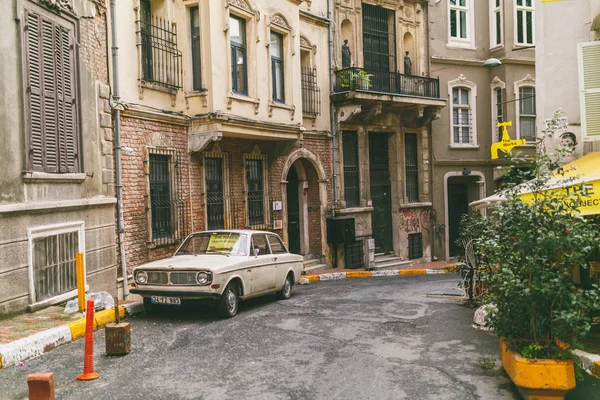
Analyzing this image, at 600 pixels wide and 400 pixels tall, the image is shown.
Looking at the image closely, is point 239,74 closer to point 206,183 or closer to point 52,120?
point 206,183

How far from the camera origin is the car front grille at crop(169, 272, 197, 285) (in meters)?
9.95

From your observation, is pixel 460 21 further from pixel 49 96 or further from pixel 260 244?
pixel 49 96

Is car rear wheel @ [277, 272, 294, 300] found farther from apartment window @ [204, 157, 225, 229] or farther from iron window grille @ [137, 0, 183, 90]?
iron window grille @ [137, 0, 183, 90]

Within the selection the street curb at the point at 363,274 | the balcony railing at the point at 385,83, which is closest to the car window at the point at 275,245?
the street curb at the point at 363,274

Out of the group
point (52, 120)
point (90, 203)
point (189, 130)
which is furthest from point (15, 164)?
point (189, 130)

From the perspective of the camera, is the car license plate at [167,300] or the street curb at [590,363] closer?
the street curb at [590,363]

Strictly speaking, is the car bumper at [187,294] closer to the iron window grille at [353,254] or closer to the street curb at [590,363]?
the street curb at [590,363]

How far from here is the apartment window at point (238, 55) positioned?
15.4 meters

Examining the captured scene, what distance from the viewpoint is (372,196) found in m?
22.5

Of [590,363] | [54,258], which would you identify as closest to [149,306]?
[54,258]

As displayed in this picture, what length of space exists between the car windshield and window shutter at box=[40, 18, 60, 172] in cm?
301

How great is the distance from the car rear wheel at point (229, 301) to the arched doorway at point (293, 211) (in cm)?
868

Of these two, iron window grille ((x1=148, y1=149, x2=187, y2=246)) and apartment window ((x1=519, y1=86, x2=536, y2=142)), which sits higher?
apartment window ((x1=519, y1=86, x2=536, y2=142))

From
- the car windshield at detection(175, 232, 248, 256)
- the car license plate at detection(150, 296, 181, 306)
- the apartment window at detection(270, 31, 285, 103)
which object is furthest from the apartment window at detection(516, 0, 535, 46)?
the car license plate at detection(150, 296, 181, 306)
